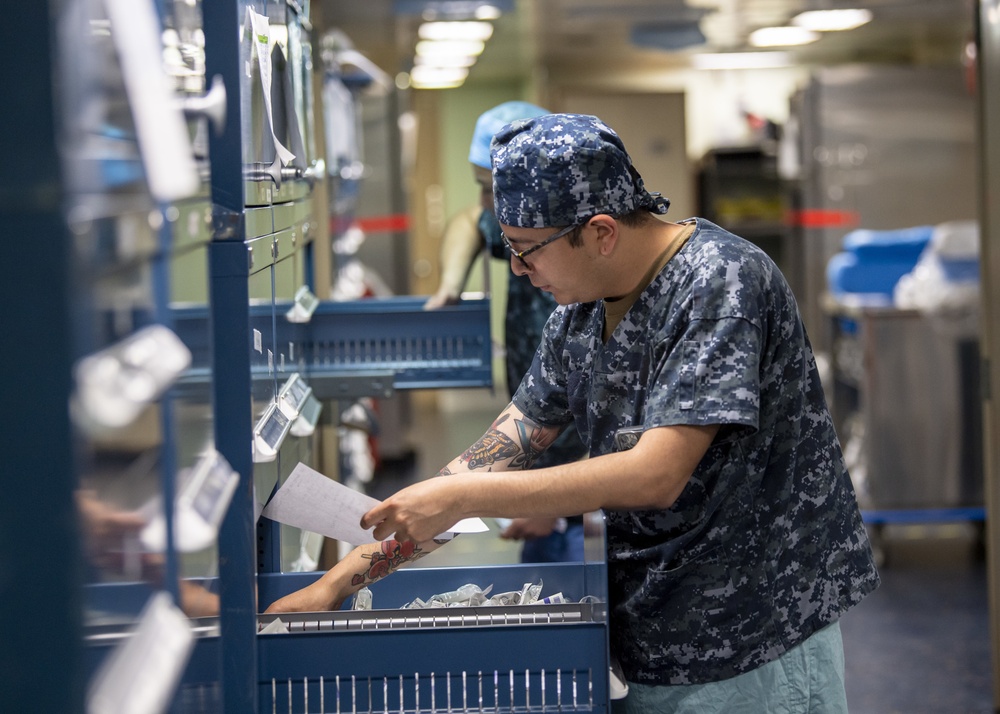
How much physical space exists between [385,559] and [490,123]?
1669 mm

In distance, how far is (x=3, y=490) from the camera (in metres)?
0.72

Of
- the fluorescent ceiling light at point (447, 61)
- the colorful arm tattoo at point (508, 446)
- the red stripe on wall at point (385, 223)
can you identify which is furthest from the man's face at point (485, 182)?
the fluorescent ceiling light at point (447, 61)

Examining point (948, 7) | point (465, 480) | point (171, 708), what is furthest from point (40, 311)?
point (948, 7)

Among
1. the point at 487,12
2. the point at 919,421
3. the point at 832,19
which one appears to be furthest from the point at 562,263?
the point at 832,19

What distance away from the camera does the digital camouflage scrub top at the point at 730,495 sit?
1.41 meters

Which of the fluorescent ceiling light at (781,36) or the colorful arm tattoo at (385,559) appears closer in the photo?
the colorful arm tattoo at (385,559)

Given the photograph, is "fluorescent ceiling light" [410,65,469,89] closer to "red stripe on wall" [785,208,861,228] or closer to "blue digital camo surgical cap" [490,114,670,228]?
"red stripe on wall" [785,208,861,228]

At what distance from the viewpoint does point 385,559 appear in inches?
60.9

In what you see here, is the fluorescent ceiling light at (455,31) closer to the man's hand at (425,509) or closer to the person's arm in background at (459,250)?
the person's arm in background at (459,250)

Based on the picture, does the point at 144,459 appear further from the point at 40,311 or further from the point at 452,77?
the point at 452,77

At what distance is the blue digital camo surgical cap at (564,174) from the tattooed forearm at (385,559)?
446 millimetres

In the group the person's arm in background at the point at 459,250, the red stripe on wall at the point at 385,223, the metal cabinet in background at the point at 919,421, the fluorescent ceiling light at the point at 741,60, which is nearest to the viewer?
the person's arm in background at the point at 459,250

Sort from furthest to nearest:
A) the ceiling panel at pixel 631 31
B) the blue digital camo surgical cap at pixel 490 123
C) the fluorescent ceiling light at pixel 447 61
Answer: the fluorescent ceiling light at pixel 447 61 < the ceiling panel at pixel 631 31 < the blue digital camo surgical cap at pixel 490 123

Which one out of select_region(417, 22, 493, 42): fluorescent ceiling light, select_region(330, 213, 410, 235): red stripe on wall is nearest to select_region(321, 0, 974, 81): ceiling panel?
select_region(417, 22, 493, 42): fluorescent ceiling light
